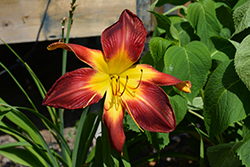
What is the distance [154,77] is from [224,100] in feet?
0.90

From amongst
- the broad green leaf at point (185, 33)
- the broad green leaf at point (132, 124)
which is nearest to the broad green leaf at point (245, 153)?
the broad green leaf at point (132, 124)

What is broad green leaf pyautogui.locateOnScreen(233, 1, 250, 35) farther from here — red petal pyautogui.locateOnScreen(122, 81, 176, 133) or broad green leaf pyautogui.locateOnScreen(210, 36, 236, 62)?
red petal pyautogui.locateOnScreen(122, 81, 176, 133)

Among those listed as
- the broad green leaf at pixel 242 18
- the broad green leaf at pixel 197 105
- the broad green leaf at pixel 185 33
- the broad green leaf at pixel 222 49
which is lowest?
the broad green leaf at pixel 197 105

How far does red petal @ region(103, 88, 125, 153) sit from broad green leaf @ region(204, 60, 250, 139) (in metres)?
A: 0.33

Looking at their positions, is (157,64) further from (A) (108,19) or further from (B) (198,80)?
(A) (108,19)

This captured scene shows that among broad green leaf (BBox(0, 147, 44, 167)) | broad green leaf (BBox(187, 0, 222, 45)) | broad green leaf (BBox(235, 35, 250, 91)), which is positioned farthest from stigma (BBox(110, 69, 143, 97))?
broad green leaf (BBox(0, 147, 44, 167))

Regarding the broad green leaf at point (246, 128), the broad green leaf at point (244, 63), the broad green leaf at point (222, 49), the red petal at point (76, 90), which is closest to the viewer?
the red petal at point (76, 90)

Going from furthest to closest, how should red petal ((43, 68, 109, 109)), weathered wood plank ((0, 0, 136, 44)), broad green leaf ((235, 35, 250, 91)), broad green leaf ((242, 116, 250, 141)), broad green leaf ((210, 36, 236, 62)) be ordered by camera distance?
weathered wood plank ((0, 0, 136, 44)), broad green leaf ((210, 36, 236, 62)), broad green leaf ((242, 116, 250, 141)), broad green leaf ((235, 35, 250, 91)), red petal ((43, 68, 109, 109))

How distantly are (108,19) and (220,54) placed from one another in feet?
2.10

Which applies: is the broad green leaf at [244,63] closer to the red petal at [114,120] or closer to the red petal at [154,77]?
the red petal at [154,77]

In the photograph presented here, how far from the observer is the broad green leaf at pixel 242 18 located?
763 mm

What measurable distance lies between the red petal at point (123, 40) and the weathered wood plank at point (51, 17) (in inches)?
28.2

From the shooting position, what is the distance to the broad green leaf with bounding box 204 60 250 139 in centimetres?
75

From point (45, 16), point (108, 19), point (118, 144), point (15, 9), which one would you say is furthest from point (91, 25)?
point (118, 144)
